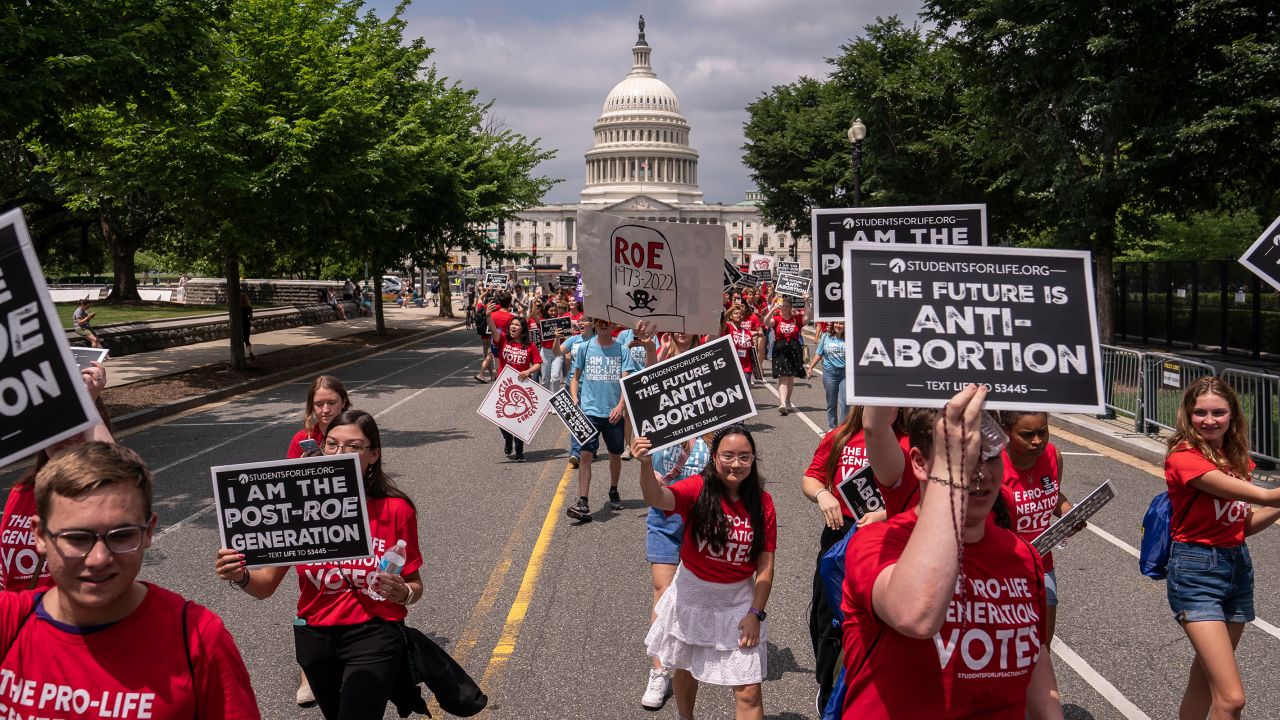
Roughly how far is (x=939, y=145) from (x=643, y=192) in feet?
387

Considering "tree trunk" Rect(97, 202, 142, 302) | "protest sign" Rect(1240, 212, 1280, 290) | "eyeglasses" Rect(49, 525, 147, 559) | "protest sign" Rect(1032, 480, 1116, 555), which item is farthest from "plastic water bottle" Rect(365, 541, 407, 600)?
"tree trunk" Rect(97, 202, 142, 302)

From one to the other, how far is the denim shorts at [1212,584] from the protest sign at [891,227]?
185cm

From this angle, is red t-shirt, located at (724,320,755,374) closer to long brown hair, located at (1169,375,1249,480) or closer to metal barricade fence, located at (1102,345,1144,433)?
metal barricade fence, located at (1102,345,1144,433)

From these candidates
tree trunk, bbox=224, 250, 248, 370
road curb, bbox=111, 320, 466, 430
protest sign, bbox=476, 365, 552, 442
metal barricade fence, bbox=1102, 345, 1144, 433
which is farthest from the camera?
tree trunk, bbox=224, 250, 248, 370

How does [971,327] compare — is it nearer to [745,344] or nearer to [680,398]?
[680,398]

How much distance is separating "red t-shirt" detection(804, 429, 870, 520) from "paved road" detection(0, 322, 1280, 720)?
1.09 m

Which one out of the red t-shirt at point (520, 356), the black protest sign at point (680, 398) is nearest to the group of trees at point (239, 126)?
the red t-shirt at point (520, 356)

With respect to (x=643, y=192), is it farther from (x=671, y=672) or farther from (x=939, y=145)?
(x=671, y=672)

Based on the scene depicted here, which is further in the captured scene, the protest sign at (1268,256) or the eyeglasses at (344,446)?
the protest sign at (1268,256)

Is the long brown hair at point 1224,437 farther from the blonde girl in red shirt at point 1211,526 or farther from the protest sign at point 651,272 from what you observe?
the protest sign at point 651,272

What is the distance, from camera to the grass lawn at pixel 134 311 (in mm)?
37406

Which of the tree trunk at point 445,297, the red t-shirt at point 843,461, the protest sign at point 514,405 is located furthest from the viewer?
the tree trunk at point 445,297

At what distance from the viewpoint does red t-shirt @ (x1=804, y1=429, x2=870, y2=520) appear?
518cm

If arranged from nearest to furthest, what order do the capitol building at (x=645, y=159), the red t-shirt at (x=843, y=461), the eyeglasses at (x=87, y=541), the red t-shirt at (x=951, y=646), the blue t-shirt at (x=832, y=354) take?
the eyeglasses at (x=87, y=541) → the red t-shirt at (x=951, y=646) → the red t-shirt at (x=843, y=461) → the blue t-shirt at (x=832, y=354) → the capitol building at (x=645, y=159)
